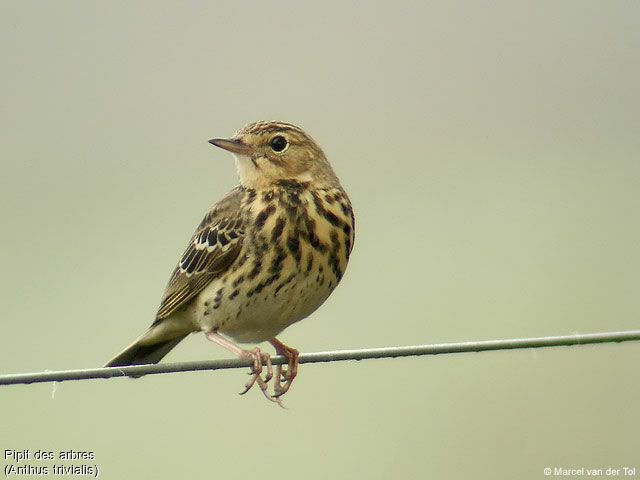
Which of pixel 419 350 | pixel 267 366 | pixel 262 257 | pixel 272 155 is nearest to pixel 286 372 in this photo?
pixel 267 366

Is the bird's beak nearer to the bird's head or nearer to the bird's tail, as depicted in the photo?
the bird's head

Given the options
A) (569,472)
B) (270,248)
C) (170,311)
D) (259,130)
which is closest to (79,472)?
(170,311)

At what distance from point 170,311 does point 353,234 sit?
121 cm

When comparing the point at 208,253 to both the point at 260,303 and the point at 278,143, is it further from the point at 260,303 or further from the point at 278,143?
the point at 278,143

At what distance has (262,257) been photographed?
5688 mm

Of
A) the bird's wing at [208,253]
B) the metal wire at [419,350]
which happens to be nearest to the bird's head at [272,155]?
the bird's wing at [208,253]

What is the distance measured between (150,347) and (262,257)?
1139 millimetres

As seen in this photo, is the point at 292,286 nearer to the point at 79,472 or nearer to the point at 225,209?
the point at 225,209

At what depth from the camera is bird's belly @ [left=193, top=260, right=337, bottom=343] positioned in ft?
18.7

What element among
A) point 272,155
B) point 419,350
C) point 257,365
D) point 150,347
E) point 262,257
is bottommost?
point 419,350

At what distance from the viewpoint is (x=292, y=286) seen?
5676 mm

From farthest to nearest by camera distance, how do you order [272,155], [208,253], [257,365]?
[272,155] < [208,253] < [257,365]

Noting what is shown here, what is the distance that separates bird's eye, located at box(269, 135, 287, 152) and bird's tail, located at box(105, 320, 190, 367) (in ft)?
4.11

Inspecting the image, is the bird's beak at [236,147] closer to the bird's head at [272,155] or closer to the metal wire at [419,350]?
the bird's head at [272,155]
